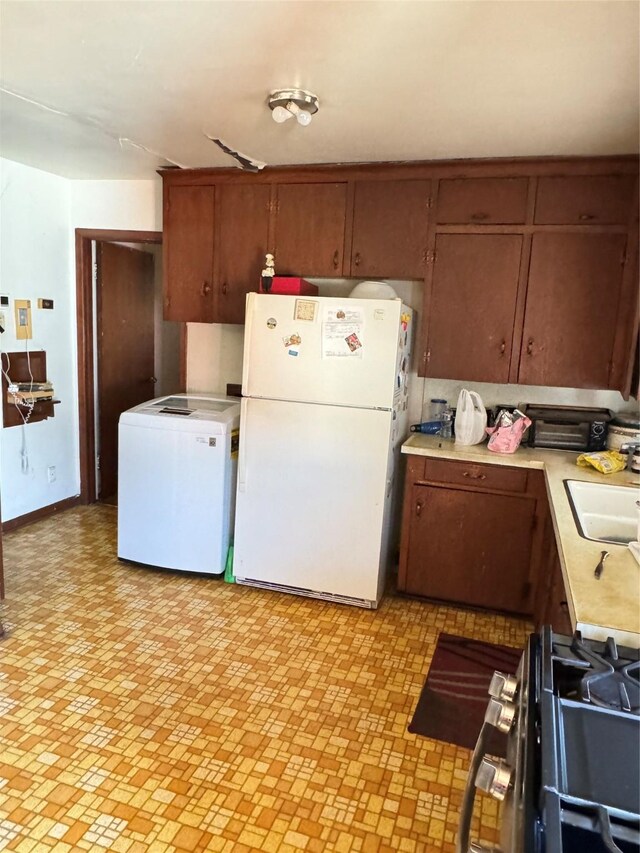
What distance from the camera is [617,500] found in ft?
7.58

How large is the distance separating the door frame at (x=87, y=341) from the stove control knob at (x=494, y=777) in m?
3.29

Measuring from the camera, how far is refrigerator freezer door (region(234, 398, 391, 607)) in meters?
2.90

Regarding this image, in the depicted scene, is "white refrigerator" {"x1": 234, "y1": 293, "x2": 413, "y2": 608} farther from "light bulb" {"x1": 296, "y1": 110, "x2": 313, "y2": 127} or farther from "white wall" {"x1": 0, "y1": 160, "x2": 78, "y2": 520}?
"white wall" {"x1": 0, "y1": 160, "x2": 78, "y2": 520}

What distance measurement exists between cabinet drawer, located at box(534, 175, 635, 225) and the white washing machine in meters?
1.95

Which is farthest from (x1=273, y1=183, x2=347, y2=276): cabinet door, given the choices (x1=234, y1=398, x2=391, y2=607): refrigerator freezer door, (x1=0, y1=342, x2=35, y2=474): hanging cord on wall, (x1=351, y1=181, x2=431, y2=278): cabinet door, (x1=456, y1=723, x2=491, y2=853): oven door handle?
(x1=456, y1=723, x2=491, y2=853): oven door handle

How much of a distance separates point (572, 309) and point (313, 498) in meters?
1.61

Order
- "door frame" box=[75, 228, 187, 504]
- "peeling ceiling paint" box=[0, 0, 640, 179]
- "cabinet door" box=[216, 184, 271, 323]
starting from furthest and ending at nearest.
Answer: "door frame" box=[75, 228, 187, 504], "cabinet door" box=[216, 184, 271, 323], "peeling ceiling paint" box=[0, 0, 640, 179]

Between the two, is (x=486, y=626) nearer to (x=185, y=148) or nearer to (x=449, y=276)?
(x=449, y=276)

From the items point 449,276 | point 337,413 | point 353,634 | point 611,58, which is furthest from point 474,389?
point 611,58

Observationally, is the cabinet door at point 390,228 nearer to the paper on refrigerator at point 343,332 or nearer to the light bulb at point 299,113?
the paper on refrigerator at point 343,332

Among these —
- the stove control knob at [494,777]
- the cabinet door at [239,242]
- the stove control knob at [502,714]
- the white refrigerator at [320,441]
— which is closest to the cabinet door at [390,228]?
the white refrigerator at [320,441]

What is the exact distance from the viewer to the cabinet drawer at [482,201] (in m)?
2.84

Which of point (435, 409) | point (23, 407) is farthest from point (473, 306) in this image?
point (23, 407)

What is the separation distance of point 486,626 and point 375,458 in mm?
1029
